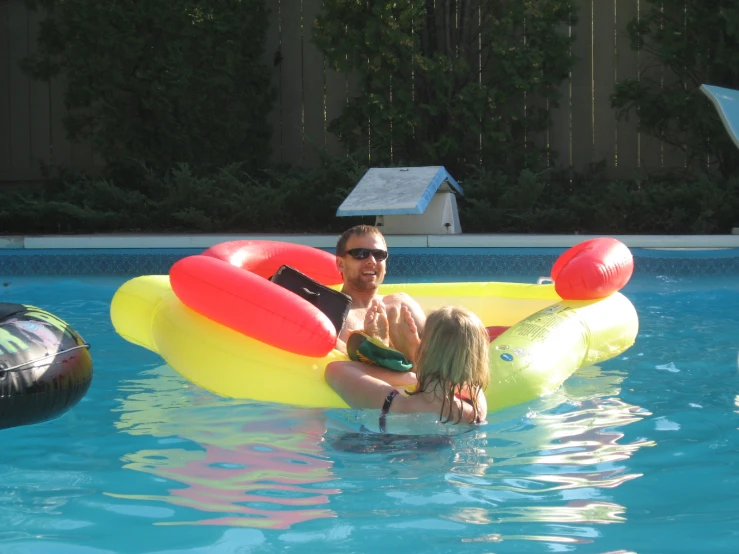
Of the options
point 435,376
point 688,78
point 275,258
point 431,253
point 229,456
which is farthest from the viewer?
point 688,78

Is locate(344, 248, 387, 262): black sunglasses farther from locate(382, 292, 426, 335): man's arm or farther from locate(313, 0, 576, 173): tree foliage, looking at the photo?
locate(313, 0, 576, 173): tree foliage

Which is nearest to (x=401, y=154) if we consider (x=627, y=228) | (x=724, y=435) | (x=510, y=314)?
(x=627, y=228)

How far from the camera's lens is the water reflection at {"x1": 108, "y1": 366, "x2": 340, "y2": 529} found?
2572 mm

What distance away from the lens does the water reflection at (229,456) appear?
8.44 ft

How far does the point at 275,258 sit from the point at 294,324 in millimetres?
1157

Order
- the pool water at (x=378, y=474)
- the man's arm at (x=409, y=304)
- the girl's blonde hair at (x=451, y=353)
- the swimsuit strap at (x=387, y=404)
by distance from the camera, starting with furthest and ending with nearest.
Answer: the man's arm at (x=409, y=304) < the swimsuit strap at (x=387, y=404) < the girl's blonde hair at (x=451, y=353) < the pool water at (x=378, y=474)

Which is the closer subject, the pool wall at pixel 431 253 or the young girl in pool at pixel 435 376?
the young girl in pool at pixel 435 376

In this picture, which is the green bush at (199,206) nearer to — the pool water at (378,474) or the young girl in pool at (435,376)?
the pool water at (378,474)

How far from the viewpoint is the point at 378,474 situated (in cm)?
289

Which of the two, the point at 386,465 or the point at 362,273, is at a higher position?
the point at 362,273

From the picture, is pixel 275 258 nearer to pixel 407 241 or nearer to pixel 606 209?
pixel 407 241

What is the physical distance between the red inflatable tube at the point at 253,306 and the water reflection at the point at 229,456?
271 mm

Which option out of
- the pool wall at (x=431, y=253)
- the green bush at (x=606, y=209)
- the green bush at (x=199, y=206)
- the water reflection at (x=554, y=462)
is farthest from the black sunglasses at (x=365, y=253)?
the green bush at (x=199, y=206)

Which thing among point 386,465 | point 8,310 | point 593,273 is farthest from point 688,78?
point 8,310
